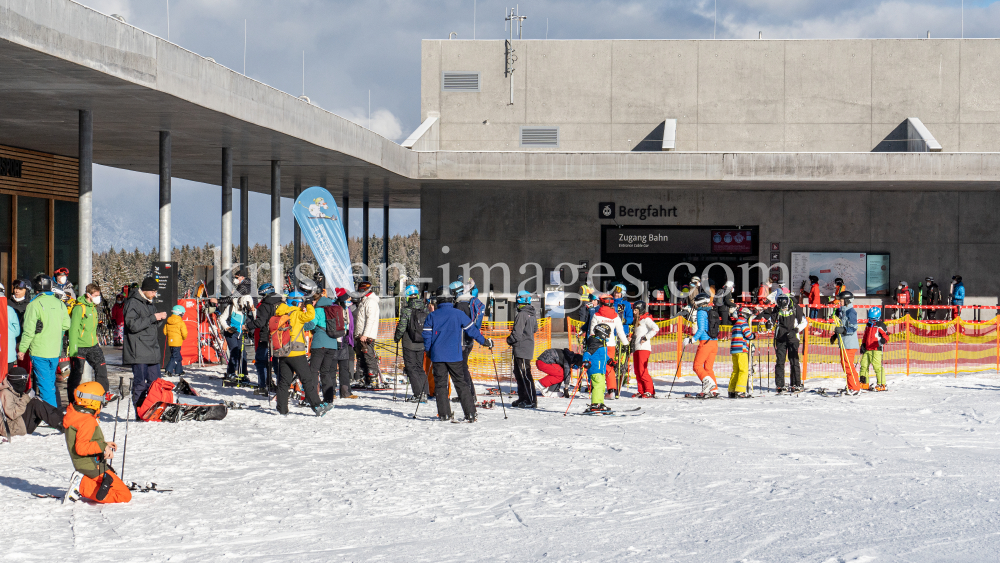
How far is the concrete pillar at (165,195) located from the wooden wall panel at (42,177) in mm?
6265

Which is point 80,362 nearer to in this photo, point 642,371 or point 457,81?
point 642,371

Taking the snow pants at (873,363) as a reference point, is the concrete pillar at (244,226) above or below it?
above

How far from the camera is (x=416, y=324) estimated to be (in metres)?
12.6

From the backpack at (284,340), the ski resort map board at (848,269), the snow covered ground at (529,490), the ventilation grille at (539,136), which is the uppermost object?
the ventilation grille at (539,136)

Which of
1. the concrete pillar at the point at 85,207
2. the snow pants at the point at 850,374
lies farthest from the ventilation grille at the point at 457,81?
the snow pants at the point at 850,374

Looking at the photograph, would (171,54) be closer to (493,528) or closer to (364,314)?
(364,314)

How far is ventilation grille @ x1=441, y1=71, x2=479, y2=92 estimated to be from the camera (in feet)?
90.4

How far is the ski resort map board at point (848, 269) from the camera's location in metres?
26.1

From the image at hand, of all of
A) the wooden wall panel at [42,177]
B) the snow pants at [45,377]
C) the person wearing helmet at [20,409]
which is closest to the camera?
the person wearing helmet at [20,409]

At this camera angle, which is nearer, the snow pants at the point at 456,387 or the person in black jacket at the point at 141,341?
the person in black jacket at the point at 141,341

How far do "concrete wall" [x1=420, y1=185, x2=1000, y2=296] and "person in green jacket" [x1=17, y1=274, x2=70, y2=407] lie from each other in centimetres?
1683

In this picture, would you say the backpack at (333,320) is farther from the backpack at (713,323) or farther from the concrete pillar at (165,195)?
the concrete pillar at (165,195)

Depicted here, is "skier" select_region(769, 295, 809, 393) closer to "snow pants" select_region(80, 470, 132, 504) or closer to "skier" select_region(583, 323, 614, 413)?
"skier" select_region(583, 323, 614, 413)

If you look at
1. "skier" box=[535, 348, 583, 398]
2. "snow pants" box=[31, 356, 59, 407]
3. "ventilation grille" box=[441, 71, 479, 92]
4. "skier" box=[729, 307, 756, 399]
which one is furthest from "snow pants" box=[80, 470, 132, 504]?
"ventilation grille" box=[441, 71, 479, 92]
